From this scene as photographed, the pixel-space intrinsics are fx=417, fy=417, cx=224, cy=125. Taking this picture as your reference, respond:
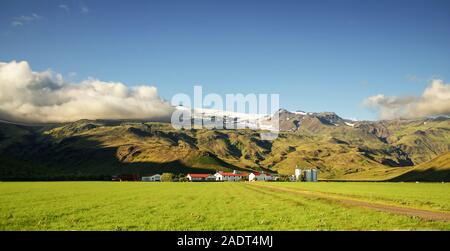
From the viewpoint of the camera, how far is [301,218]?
38.7m
